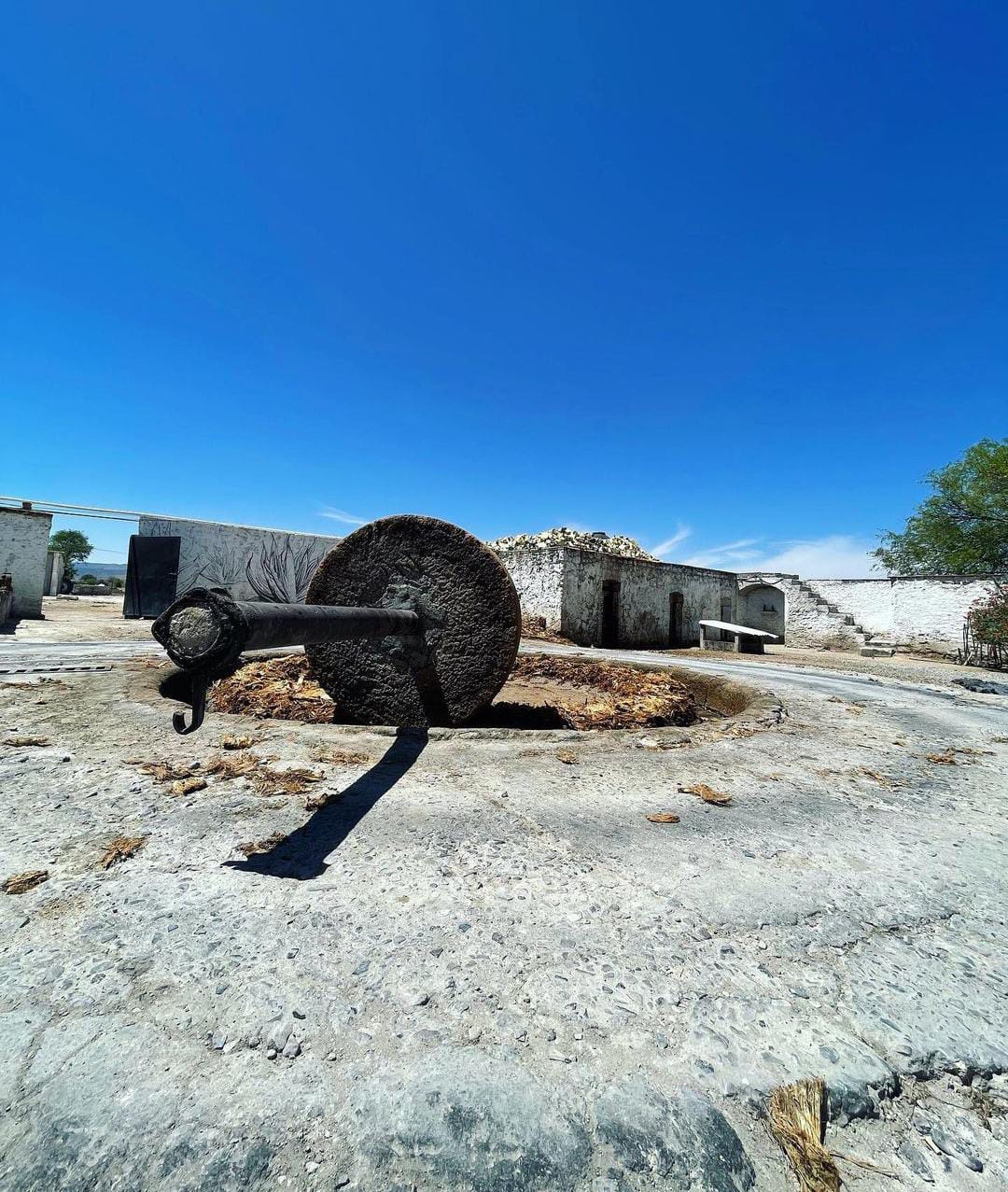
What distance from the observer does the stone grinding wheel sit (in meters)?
4.37

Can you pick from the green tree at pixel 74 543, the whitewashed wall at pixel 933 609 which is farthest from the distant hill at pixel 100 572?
the whitewashed wall at pixel 933 609

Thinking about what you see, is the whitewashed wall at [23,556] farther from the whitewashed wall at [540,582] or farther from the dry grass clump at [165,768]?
the dry grass clump at [165,768]

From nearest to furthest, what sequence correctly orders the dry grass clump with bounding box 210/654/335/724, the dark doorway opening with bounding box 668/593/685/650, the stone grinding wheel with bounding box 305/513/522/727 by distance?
1. the stone grinding wheel with bounding box 305/513/522/727
2. the dry grass clump with bounding box 210/654/335/724
3. the dark doorway opening with bounding box 668/593/685/650

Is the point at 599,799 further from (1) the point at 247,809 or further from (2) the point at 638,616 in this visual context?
(2) the point at 638,616

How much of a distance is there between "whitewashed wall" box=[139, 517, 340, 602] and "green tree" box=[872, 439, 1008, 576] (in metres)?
25.5

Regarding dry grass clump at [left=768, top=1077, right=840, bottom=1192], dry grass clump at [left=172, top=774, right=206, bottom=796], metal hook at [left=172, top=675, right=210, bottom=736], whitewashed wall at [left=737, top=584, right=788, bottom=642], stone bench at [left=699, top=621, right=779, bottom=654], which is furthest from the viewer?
whitewashed wall at [left=737, top=584, right=788, bottom=642]

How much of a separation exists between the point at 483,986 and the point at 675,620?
18.1m

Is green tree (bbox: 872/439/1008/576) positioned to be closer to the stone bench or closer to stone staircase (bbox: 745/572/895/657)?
stone staircase (bbox: 745/572/895/657)

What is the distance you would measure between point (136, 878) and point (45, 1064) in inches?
30.5

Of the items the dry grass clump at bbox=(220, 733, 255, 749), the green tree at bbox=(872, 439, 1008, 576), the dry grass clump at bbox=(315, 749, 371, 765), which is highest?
the green tree at bbox=(872, 439, 1008, 576)

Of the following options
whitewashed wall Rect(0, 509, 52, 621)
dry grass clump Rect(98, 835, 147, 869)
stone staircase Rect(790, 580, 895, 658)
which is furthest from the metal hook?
stone staircase Rect(790, 580, 895, 658)

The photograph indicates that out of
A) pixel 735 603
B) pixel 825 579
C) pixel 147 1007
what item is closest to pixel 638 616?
pixel 735 603

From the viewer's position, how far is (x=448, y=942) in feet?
4.95

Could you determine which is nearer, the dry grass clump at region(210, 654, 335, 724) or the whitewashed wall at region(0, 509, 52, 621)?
the dry grass clump at region(210, 654, 335, 724)
